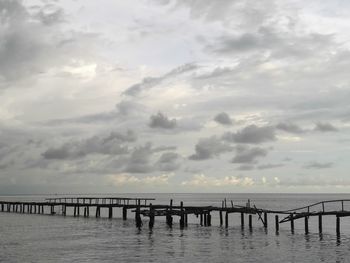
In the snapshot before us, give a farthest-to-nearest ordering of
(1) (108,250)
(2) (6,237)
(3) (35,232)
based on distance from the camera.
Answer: (3) (35,232) → (2) (6,237) → (1) (108,250)

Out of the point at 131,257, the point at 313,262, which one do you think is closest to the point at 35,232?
the point at 131,257

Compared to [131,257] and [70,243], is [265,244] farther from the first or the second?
[70,243]

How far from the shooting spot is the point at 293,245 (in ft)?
153

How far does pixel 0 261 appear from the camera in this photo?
115ft

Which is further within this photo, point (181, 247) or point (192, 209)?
point (192, 209)

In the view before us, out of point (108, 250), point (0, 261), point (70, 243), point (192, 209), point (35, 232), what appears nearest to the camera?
point (0, 261)

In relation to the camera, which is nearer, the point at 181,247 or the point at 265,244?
the point at 181,247

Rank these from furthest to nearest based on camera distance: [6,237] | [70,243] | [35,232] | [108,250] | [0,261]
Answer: [35,232] < [6,237] < [70,243] < [108,250] < [0,261]

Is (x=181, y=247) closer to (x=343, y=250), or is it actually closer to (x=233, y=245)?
(x=233, y=245)

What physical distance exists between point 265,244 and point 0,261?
2542 centimetres

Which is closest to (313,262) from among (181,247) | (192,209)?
(181,247)

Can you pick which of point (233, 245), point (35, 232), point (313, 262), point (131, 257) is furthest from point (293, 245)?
point (35, 232)

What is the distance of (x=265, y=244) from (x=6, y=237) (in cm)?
2846

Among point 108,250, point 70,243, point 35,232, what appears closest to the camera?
point 108,250
